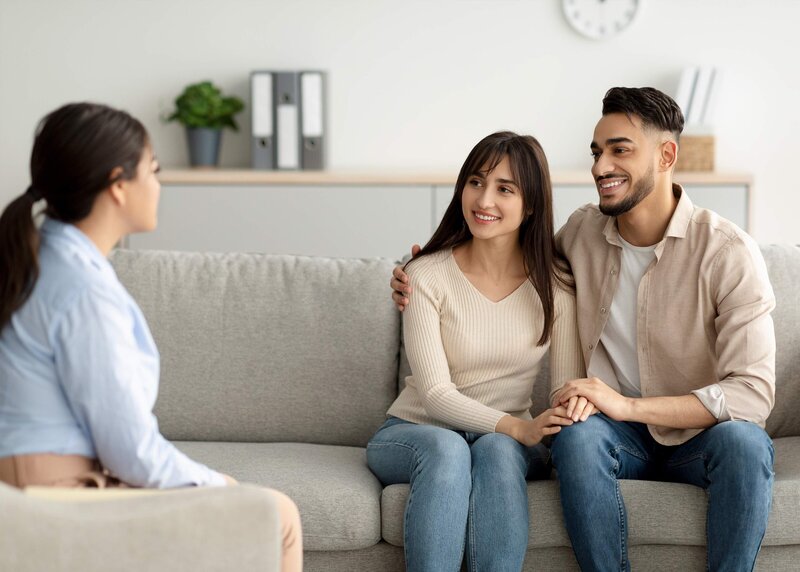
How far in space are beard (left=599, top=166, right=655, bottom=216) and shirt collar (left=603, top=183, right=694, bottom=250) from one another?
0.22 ft

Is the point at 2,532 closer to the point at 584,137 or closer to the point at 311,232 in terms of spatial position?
the point at 311,232

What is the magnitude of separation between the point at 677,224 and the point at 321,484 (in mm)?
950

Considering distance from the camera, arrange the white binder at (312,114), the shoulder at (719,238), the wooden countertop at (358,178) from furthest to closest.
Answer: the white binder at (312,114) → the wooden countertop at (358,178) → the shoulder at (719,238)

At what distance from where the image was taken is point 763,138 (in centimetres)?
456

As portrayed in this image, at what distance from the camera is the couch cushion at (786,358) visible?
8.39ft

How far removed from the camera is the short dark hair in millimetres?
2340

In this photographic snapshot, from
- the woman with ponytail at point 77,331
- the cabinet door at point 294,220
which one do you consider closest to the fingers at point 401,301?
the woman with ponytail at point 77,331

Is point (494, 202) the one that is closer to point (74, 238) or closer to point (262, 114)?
point (74, 238)

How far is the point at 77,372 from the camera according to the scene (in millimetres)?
1495

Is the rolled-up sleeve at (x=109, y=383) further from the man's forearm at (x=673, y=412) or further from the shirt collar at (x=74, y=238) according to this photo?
the man's forearm at (x=673, y=412)

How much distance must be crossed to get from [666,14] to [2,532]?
3.86 metres

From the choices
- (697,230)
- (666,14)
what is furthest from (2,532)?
(666,14)

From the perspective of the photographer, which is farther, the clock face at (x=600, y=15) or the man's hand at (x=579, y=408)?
the clock face at (x=600, y=15)

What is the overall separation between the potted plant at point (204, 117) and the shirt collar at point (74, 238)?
2.96 metres
